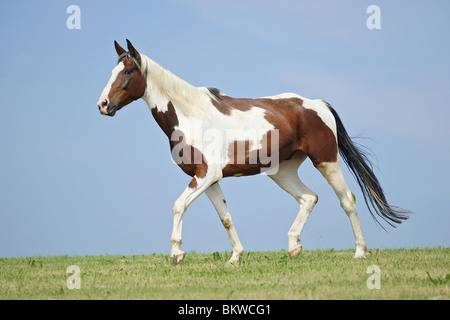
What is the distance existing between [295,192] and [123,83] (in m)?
3.25

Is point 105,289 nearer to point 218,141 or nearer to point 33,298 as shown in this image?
point 33,298

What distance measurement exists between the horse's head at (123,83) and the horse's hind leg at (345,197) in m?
3.12

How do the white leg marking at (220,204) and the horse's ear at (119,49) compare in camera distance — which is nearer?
the horse's ear at (119,49)

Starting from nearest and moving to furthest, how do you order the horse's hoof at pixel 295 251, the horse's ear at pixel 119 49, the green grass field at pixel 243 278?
the green grass field at pixel 243 278, the horse's ear at pixel 119 49, the horse's hoof at pixel 295 251

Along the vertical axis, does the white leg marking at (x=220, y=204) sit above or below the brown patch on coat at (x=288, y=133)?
below

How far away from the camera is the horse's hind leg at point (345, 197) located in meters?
9.10

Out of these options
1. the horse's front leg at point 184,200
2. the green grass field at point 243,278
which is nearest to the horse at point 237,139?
the horse's front leg at point 184,200

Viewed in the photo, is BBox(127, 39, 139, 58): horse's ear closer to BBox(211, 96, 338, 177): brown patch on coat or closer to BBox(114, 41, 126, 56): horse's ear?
BBox(114, 41, 126, 56): horse's ear

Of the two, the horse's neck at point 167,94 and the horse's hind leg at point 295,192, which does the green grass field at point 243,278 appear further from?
the horse's neck at point 167,94

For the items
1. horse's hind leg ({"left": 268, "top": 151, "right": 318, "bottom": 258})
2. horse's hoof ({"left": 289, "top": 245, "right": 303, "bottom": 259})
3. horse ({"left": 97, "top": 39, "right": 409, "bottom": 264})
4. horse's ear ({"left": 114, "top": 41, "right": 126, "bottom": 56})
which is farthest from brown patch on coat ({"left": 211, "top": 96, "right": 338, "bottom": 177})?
horse's ear ({"left": 114, "top": 41, "right": 126, "bottom": 56})

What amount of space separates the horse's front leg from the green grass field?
0.33 meters

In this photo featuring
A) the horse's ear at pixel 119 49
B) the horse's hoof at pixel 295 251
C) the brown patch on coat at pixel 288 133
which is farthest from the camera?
the horse's hoof at pixel 295 251
